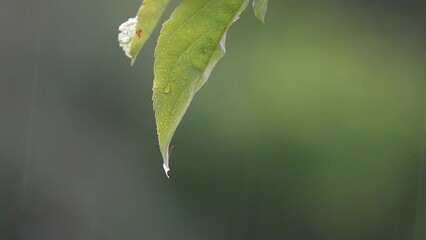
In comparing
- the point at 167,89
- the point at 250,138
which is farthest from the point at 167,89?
the point at 250,138

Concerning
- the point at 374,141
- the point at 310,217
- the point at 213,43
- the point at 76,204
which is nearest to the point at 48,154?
the point at 76,204

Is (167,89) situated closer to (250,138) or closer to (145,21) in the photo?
(145,21)

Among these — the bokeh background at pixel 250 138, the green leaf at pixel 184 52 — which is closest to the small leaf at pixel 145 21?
the green leaf at pixel 184 52

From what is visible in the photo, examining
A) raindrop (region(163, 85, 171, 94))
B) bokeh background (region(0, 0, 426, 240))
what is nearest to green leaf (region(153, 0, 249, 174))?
raindrop (region(163, 85, 171, 94))

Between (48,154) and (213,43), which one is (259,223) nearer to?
(48,154)

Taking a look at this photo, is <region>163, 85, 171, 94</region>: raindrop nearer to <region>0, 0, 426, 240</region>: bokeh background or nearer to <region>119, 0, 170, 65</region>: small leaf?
<region>119, 0, 170, 65</region>: small leaf

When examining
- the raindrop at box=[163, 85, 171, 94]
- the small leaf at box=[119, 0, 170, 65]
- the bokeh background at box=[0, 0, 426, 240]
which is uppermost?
the small leaf at box=[119, 0, 170, 65]
